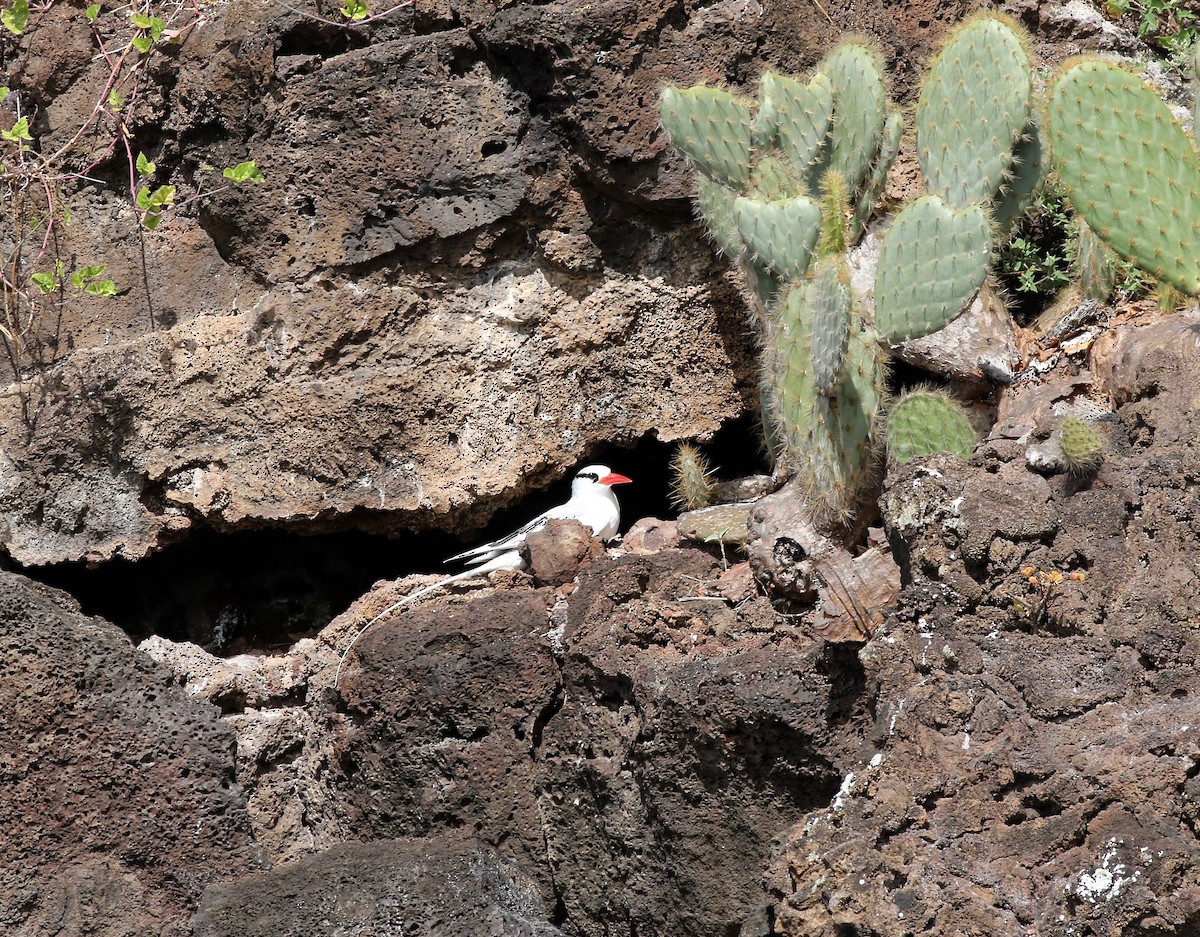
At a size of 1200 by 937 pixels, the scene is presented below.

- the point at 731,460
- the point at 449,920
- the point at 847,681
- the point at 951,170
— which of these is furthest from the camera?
the point at 731,460

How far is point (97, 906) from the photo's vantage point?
4051mm

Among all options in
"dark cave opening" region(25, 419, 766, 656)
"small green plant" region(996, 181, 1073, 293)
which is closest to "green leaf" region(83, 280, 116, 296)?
"dark cave opening" region(25, 419, 766, 656)

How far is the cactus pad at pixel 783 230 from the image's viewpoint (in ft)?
12.8

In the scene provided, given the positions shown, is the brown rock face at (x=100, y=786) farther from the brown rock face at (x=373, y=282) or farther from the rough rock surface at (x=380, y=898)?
the brown rock face at (x=373, y=282)

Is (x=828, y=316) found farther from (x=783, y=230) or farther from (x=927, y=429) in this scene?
(x=927, y=429)

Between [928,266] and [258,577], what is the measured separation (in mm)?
2732

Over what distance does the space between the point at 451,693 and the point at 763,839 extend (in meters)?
1.01

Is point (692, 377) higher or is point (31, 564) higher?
point (692, 377)

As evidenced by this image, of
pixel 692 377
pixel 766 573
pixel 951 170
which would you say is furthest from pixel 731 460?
pixel 951 170

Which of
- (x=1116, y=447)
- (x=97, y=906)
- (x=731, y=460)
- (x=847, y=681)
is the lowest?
(x=97, y=906)

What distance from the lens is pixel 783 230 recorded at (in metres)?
3.91

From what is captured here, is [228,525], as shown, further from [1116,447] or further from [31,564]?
[1116,447]

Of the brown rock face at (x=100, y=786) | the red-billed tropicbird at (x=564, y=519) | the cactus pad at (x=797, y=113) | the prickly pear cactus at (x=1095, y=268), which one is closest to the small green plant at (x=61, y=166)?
the brown rock face at (x=100, y=786)

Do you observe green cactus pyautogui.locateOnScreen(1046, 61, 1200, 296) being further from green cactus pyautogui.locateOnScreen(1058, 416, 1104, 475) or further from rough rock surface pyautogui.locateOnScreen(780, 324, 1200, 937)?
green cactus pyautogui.locateOnScreen(1058, 416, 1104, 475)
